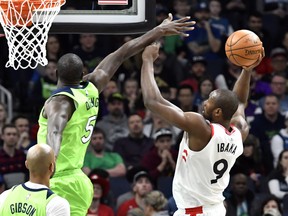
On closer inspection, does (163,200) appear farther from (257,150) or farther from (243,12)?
(243,12)

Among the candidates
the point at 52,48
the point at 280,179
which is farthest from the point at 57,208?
the point at 52,48

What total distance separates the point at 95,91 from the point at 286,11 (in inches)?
353

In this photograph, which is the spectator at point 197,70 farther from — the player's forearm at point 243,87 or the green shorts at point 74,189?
the green shorts at point 74,189

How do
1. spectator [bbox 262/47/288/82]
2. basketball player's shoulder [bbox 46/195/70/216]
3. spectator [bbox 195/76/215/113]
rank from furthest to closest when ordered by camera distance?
spectator [bbox 262/47/288/82], spectator [bbox 195/76/215/113], basketball player's shoulder [bbox 46/195/70/216]

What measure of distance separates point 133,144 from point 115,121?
0.57 meters

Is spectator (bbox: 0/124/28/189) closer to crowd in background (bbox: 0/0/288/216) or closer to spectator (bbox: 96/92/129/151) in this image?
crowd in background (bbox: 0/0/288/216)

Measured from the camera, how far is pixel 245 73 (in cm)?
876

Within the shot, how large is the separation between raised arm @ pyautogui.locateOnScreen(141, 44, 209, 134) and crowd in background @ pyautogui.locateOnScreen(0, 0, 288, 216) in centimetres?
385

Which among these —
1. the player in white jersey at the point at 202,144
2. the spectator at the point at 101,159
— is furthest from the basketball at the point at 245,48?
the spectator at the point at 101,159

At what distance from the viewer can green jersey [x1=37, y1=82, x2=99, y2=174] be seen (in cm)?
821

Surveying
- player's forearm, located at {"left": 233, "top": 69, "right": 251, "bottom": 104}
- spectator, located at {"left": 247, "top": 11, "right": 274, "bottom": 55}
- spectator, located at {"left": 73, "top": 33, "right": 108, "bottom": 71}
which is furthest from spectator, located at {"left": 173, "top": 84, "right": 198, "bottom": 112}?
player's forearm, located at {"left": 233, "top": 69, "right": 251, "bottom": 104}

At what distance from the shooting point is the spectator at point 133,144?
42.7 feet

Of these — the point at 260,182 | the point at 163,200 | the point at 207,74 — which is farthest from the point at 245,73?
the point at 207,74

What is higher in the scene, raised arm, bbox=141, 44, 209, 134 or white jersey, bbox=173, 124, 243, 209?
raised arm, bbox=141, 44, 209, 134
